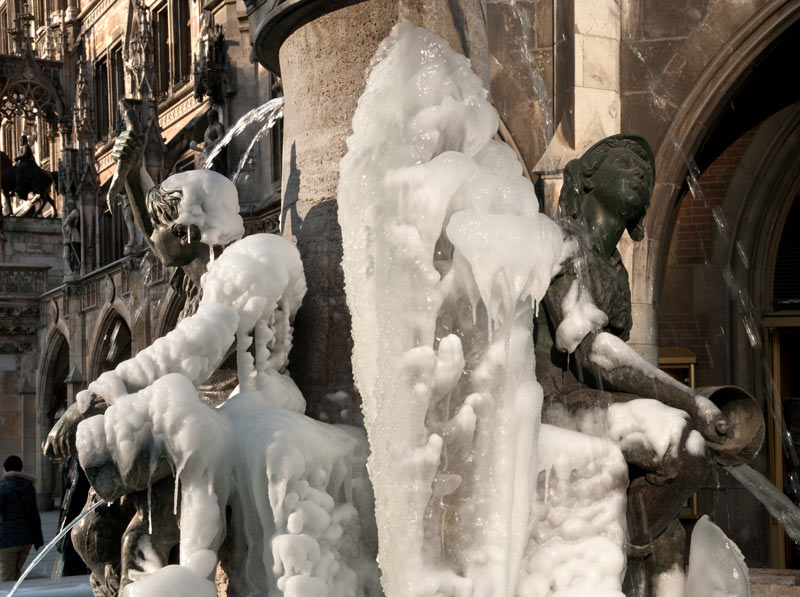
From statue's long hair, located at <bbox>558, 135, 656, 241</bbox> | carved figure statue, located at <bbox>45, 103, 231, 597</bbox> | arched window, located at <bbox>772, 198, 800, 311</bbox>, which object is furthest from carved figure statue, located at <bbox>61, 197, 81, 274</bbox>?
statue's long hair, located at <bbox>558, 135, 656, 241</bbox>

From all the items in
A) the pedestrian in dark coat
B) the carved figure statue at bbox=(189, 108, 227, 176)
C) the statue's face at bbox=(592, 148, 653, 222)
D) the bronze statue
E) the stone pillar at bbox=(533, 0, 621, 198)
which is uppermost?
the bronze statue

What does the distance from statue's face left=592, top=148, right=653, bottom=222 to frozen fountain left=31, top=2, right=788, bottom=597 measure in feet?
1.70

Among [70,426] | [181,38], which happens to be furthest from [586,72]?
[181,38]

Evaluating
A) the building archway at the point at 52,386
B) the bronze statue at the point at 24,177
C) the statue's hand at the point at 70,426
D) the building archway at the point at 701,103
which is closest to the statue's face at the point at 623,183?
the statue's hand at the point at 70,426

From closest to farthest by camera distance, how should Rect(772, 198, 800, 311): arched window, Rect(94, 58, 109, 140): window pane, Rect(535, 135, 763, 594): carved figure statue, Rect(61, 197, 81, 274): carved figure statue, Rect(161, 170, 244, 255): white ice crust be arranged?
Rect(535, 135, 763, 594): carved figure statue
Rect(161, 170, 244, 255): white ice crust
Rect(772, 198, 800, 311): arched window
Rect(61, 197, 81, 274): carved figure statue
Rect(94, 58, 109, 140): window pane

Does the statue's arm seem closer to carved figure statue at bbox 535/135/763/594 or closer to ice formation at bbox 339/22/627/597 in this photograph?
carved figure statue at bbox 535/135/763/594

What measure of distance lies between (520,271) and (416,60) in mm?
790

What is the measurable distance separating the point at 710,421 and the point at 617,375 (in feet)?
0.98

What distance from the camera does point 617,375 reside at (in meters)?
3.71

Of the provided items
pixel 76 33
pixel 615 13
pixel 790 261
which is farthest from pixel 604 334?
pixel 76 33

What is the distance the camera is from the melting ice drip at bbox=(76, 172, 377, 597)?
309 cm

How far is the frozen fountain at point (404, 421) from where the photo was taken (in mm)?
3172

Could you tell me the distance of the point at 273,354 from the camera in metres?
3.71

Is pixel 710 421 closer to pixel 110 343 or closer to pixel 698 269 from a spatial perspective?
pixel 698 269
